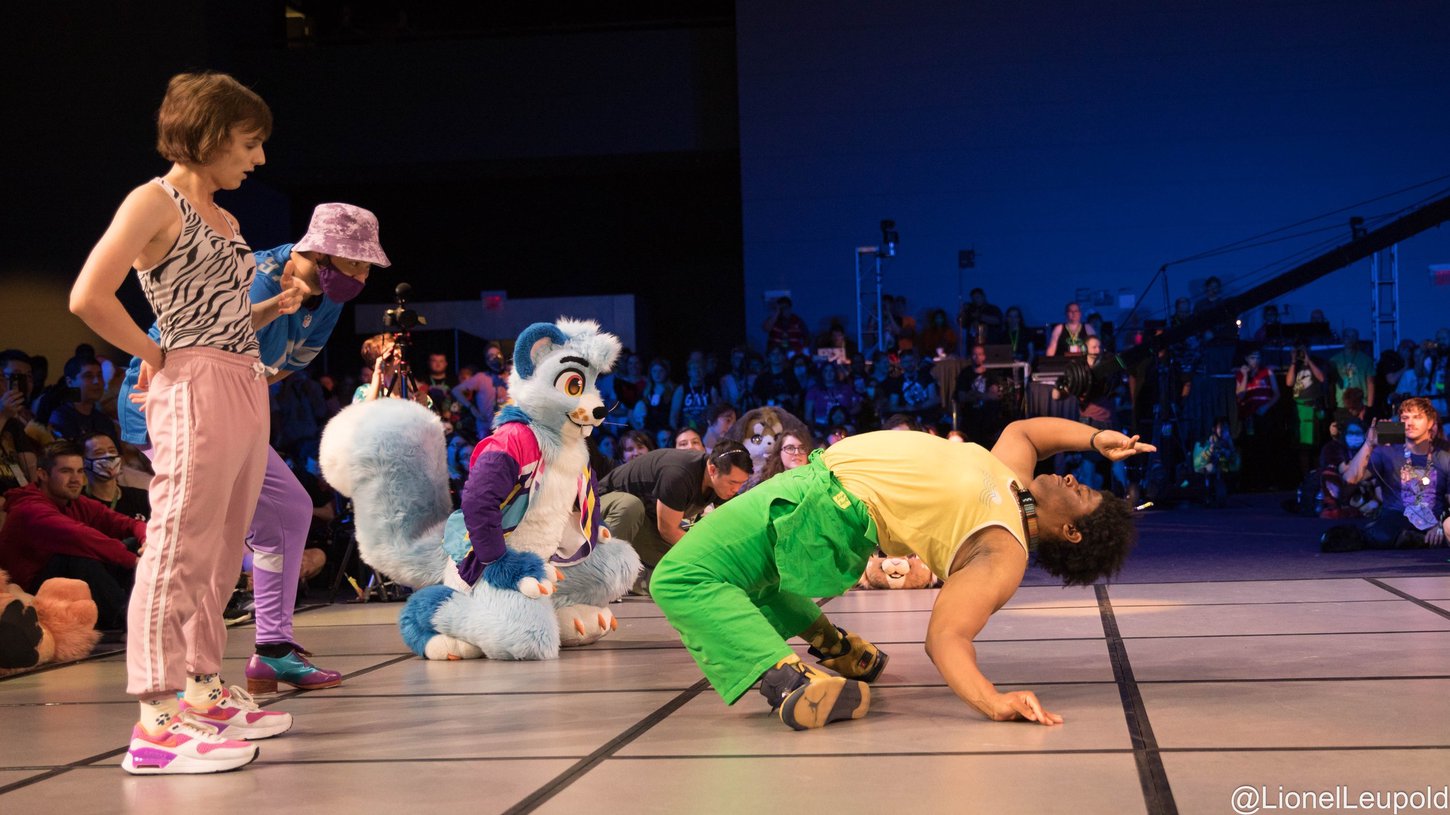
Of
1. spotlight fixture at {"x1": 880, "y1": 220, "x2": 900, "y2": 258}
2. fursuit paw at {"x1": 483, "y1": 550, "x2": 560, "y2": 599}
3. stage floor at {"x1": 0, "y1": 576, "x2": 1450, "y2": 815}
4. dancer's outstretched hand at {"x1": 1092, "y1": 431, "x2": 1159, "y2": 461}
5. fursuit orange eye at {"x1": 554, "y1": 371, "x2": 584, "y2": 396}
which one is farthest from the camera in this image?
spotlight fixture at {"x1": 880, "y1": 220, "x2": 900, "y2": 258}

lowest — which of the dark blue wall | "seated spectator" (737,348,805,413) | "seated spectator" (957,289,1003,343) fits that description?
"seated spectator" (737,348,805,413)

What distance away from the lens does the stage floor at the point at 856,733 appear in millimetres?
2340

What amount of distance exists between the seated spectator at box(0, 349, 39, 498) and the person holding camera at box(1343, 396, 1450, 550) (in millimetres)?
6429

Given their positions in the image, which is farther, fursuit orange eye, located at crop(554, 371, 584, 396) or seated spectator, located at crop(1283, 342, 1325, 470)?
seated spectator, located at crop(1283, 342, 1325, 470)

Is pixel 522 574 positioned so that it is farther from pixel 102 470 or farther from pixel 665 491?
pixel 102 470

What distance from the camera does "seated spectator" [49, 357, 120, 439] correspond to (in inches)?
311

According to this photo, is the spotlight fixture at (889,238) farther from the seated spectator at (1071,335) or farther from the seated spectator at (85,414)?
the seated spectator at (85,414)

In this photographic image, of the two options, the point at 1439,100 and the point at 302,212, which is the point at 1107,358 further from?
the point at 302,212

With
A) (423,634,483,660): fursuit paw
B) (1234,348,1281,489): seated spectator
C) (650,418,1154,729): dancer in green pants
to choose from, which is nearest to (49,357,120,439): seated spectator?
(423,634,483,660): fursuit paw

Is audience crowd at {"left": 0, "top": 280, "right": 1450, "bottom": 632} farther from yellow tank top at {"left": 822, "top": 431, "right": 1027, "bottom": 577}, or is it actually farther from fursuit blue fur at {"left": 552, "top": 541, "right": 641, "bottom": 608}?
yellow tank top at {"left": 822, "top": 431, "right": 1027, "bottom": 577}

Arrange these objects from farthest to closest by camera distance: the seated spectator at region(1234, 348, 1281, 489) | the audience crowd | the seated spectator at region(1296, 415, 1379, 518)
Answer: the seated spectator at region(1234, 348, 1281, 489), the seated spectator at region(1296, 415, 1379, 518), the audience crowd

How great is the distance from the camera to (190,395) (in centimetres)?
274

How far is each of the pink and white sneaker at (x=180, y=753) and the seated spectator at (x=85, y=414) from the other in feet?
17.1

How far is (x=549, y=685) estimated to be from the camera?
378 centimetres
